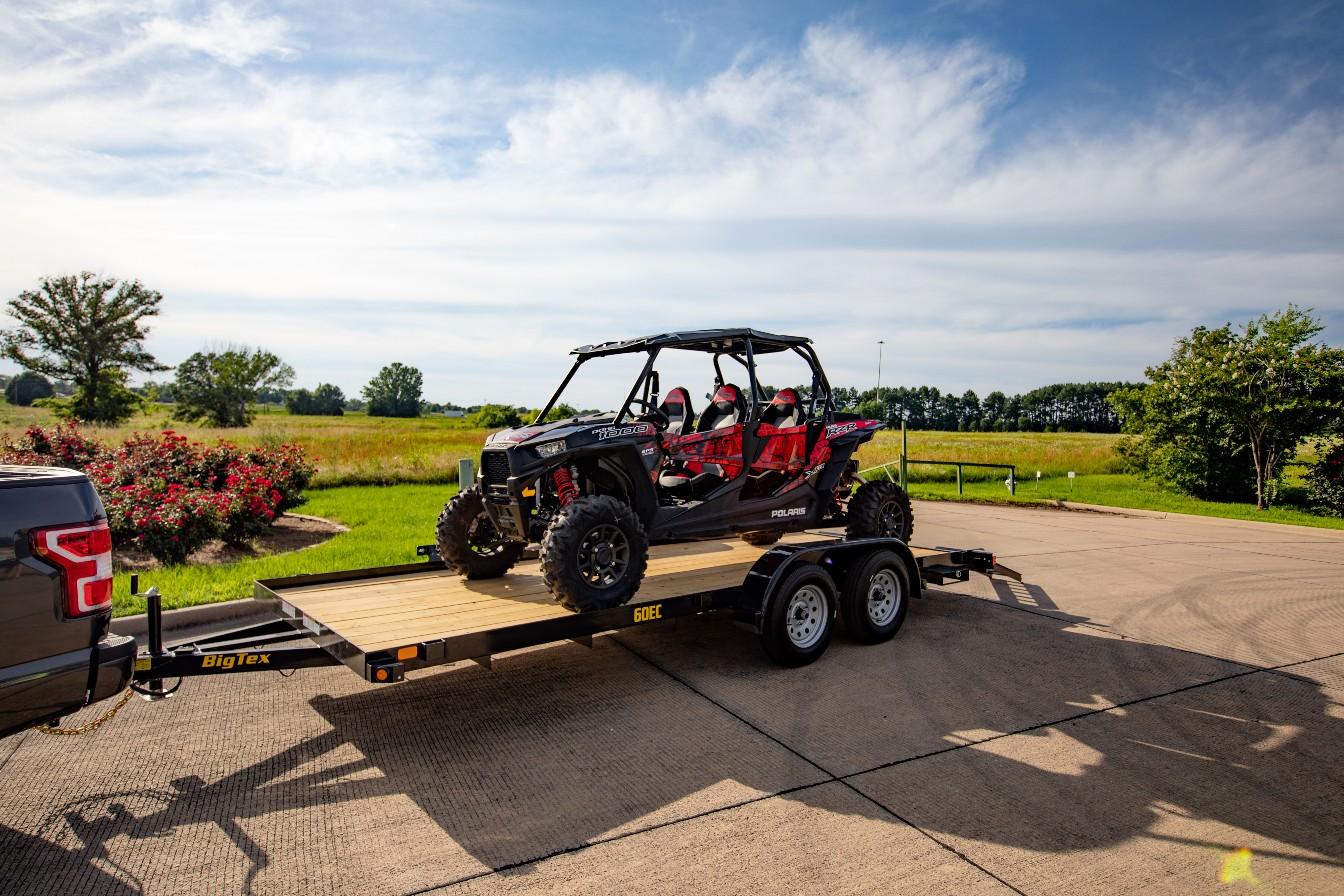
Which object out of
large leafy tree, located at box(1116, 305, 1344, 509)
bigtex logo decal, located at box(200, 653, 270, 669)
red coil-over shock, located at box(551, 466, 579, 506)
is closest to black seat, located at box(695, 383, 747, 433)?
red coil-over shock, located at box(551, 466, 579, 506)

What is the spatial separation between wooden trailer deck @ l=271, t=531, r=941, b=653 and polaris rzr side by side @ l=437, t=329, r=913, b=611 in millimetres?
324

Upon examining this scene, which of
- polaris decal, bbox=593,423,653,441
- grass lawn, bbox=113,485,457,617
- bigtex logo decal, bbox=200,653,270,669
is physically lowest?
grass lawn, bbox=113,485,457,617

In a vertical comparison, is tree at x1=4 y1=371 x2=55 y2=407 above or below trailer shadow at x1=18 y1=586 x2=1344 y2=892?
above

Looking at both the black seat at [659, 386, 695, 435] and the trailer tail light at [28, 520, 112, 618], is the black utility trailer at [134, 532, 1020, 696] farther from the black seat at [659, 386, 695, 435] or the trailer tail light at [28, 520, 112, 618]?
the black seat at [659, 386, 695, 435]

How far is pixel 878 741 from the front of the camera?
5.11 m

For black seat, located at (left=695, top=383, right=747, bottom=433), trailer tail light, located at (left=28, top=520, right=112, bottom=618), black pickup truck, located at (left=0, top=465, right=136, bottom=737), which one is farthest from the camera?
black seat, located at (left=695, top=383, right=747, bottom=433)

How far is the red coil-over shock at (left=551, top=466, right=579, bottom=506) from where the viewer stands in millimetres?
6473

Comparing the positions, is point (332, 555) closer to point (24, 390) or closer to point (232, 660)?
point (232, 660)

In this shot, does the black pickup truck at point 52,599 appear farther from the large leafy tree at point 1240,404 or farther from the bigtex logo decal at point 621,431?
the large leafy tree at point 1240,404

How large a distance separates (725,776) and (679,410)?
4.07 m

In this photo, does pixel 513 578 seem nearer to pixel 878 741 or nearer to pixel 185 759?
pixel 185 759

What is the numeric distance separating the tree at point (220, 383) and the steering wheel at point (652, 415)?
5438 cm

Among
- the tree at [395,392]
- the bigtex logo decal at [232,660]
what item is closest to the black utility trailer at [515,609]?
the bigtex logo decal at [232,660]

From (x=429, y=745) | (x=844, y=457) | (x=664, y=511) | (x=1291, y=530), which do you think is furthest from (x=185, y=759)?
(x=1291, y=530)
